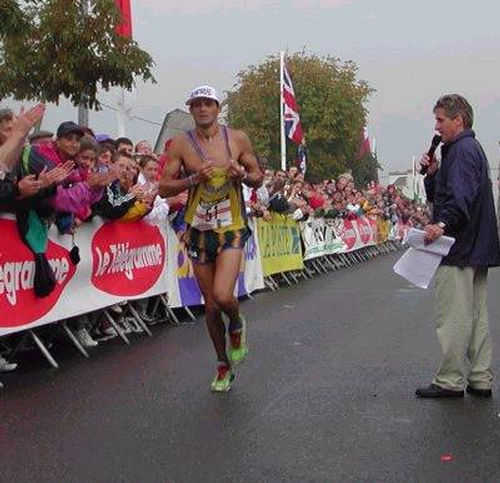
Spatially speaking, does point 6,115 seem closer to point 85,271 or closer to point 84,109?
point 85,271

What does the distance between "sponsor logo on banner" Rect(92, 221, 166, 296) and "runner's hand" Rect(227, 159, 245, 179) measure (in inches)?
109

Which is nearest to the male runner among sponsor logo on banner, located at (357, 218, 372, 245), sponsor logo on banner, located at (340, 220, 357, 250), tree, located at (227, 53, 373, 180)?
sponsor logo on banner, located at (340, 220, 357, 250)

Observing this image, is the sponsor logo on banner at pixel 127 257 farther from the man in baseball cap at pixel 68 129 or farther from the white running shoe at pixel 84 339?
the man in baseball cap at pixel 68 129

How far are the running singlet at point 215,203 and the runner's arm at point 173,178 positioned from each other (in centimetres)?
11

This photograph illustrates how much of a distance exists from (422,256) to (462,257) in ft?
0.84

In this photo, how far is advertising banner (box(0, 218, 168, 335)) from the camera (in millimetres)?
7047

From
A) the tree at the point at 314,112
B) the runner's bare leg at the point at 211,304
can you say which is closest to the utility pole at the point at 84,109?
the runner's bare leg at the point at 211,304

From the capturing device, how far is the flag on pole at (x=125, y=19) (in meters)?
14.9

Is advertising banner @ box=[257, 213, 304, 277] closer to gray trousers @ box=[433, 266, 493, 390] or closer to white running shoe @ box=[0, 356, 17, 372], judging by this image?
white running shoe @ box=[0, 356, 17, 372]

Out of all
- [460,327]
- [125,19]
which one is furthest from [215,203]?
[125,19]

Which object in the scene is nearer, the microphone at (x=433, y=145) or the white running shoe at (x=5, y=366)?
the microphone at (x=433, y=145)

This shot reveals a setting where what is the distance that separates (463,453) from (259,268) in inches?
386

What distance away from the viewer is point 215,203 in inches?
246

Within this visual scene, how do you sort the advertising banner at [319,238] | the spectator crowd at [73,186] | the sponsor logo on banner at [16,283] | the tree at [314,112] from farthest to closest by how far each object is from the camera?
the tree at [314,112] → the advertising banner at [319,238] → the sponsor logo on banner at [16,283] → the spectator crowd at [73,186]
